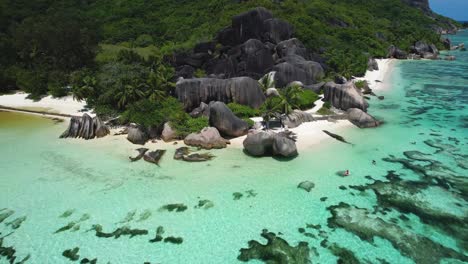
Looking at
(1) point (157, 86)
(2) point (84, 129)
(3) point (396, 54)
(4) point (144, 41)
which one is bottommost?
(2) point (84, 129)

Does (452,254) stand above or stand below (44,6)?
below

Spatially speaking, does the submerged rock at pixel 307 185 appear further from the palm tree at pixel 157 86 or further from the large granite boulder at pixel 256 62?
the large granite boulder at pixel 256 62

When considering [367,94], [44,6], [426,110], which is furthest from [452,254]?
[44,6]

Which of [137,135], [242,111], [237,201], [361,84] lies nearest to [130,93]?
[137,135]

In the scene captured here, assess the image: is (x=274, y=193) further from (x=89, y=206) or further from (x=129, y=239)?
(x=89, y=206)

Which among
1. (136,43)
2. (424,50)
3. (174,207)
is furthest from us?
(424,50)

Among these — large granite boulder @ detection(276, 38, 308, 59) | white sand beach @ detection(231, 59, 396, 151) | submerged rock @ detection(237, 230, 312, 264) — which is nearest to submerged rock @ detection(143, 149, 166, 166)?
white sand beach @ detection(231, 59, 396, 151)

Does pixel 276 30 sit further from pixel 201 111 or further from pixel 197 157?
pixel 197 157
